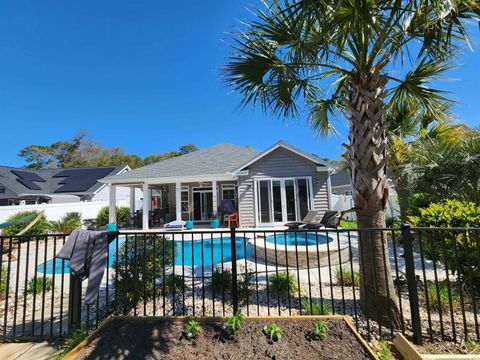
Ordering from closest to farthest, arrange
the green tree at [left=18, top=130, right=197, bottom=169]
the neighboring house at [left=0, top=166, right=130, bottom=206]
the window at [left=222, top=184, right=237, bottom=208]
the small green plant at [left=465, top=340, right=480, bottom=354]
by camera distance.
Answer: the small green plant at [left=465, top=340, right=480, bottom=354], the window at [left=222, top=184, right=237, bottom=208], the neighboring house at [left=0, top=166, right=130, bottom=206], the green tree at [left=18, top=130, right=197, bottom=169]

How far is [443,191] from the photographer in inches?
310

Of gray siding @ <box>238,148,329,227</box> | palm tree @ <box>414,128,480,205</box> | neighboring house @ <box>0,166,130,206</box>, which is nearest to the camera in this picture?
palm tree @ <box>414,128,480,205</box>

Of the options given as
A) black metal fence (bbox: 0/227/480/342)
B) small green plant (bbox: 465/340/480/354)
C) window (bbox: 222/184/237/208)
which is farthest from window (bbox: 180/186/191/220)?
small green plant (bbox: 465/340/480/354)

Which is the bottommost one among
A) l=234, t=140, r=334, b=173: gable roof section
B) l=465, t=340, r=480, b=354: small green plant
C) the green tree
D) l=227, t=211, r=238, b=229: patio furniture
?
l=465, t=340, r=480, b=354: small green plant

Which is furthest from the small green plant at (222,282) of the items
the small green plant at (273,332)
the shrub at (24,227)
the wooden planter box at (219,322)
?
the shrub at (24,227)

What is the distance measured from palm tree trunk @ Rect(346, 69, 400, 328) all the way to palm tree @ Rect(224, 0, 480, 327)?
0.04 ft

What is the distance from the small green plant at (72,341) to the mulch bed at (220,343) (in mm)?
234

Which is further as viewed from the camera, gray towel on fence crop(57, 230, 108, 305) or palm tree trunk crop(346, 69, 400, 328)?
palm tree trunk crop(346, 69, 400, 328)

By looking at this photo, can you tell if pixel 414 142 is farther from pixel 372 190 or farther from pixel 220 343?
pixel 220 343

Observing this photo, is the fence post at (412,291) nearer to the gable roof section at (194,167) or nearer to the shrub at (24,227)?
the gable roof section at (194,167)

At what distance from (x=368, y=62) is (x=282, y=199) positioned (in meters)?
10.7

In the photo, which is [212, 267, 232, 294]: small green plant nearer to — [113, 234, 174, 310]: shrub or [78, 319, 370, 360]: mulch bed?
[113, 234, 174, 310]: shrub

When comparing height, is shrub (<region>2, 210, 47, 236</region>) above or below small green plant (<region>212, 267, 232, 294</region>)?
above

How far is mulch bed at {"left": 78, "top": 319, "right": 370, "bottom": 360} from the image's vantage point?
2555mm
